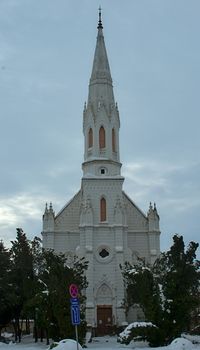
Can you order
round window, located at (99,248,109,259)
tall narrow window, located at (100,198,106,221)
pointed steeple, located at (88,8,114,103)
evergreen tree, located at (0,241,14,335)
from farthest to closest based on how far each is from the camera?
1. pointed steeple, located at (88,8,114,103)
2. tall narrow window, located at (100,198,106,221)
3. round window, located at (99,248,109,259)
4. evergreen tree, located at (0,241,14,335)

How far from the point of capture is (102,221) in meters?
53.9

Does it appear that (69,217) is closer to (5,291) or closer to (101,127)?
(101,127)

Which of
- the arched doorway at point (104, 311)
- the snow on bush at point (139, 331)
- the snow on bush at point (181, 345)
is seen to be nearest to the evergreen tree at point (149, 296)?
the snow on bush at point (139, 331)

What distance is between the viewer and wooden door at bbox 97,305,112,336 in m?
50.4

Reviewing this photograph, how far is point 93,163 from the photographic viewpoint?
5578 centimetres

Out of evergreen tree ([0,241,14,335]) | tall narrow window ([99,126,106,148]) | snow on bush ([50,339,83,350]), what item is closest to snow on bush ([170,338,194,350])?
snow on bush ([50,339,83,350])

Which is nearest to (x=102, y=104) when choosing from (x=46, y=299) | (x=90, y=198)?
(x=90, y=198)

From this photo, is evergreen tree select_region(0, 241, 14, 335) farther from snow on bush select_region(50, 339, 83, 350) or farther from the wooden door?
snow on bush select_region(50, 339, 83, 350)

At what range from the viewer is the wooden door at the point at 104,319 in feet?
165

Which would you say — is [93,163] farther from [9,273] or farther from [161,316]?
[161,316]

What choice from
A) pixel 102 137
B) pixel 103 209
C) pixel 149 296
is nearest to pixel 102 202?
pixel 103 209

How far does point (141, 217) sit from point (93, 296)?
10.9 m

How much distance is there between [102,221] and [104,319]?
32.3 ft

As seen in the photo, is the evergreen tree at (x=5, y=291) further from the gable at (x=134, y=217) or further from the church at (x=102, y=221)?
the gable at (x=134, y=217)
